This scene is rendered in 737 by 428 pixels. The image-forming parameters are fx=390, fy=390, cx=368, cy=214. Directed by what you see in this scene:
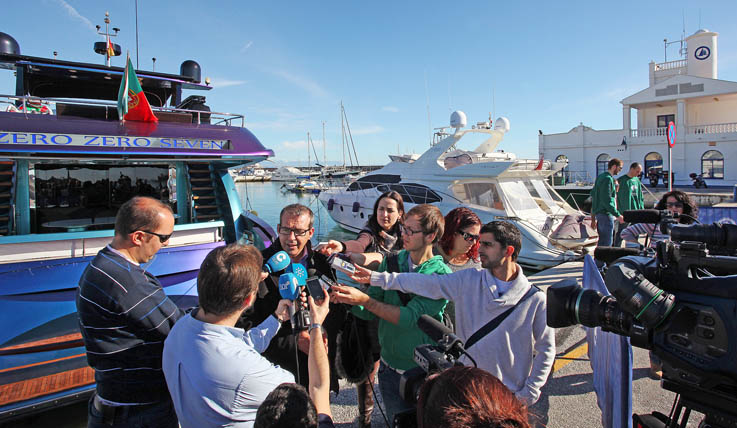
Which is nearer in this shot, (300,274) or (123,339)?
(123,339)

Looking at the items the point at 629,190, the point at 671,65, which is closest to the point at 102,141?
the point at 629,190

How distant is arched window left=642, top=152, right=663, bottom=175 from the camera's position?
99.6 feet

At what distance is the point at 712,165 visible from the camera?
29344 mm

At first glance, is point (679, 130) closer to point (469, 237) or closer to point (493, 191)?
point (493, 191)

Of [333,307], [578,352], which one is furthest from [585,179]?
[333,307]

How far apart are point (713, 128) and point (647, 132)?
4.00 m

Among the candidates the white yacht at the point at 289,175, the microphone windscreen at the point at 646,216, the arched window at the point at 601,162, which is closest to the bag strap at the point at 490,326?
the microphone windscreen at the point at 646,216

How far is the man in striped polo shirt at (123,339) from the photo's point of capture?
1.82 meters

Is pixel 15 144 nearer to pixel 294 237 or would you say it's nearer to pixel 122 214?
pixel 122 214

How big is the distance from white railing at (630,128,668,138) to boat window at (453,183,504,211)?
90.7 ft

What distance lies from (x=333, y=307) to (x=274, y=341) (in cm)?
46

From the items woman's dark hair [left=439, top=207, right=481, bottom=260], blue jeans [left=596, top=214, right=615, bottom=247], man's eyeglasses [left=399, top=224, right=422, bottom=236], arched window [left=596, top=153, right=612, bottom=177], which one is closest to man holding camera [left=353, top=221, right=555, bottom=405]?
man's eyeglasses [left=399, top=224, right=422, bottom=236]

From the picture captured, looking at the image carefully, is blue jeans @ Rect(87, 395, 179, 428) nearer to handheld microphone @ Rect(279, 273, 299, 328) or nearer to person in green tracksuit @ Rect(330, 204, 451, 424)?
handheld microphone @ Rect(279, 273, 299, 328)

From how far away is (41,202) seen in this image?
8102mm
